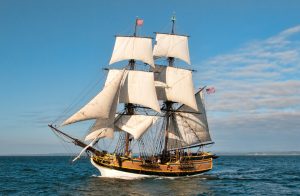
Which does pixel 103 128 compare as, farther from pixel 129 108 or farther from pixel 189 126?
pixel 189 126

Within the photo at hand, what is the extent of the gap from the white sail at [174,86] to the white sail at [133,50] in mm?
4948

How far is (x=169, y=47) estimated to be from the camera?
223 ft

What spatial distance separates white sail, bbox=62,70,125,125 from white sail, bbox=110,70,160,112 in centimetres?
379

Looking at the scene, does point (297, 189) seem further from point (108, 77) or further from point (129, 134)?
point (108, 77)

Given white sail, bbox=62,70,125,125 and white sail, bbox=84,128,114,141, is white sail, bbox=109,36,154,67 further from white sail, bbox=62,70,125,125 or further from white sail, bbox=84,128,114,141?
white sail, bbox=84,128,114,141

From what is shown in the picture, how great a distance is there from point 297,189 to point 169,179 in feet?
52.9

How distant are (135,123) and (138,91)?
15.0 ft

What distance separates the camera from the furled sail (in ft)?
212

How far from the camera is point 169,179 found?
183 ft

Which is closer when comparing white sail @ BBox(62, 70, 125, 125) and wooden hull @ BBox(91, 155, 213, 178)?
white sail @ BBox(62, 70, 125, 125)

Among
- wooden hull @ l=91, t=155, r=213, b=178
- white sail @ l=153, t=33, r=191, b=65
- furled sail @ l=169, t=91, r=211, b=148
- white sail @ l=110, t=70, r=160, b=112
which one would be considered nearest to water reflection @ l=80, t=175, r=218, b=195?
wooden hull @ l=91, t=155, r=213, b=178

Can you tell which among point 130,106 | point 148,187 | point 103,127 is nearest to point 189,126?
point 130,106

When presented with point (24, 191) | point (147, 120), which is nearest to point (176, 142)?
point (147, 120)

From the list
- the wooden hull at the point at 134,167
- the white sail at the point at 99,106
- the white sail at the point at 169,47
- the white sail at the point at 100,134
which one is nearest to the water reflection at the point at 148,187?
the wooden hull at the point at 134,167
